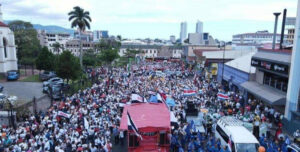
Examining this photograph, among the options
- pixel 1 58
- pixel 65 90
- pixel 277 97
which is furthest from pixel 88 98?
pixel 1 58

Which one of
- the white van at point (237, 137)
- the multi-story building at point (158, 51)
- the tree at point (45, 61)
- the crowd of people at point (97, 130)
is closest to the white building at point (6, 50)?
the tree at point (45, 61)

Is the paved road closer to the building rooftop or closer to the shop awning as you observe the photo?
the shop awning

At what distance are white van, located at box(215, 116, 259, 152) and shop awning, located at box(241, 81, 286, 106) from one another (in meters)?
5.97

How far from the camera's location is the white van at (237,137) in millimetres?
11289

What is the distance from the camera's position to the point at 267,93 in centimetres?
1911

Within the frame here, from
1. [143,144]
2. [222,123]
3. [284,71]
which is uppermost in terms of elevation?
[284,71]

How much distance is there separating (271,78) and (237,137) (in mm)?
11912

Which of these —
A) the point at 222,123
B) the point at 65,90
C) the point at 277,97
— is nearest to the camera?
the point at 222,123

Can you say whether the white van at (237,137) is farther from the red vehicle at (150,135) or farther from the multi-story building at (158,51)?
the multi-story building at (158,51)

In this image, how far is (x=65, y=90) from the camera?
81.8 feet

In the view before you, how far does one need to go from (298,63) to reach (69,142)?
1609cm

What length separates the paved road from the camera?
25031 millimetres

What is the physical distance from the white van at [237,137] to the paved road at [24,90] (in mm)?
19736

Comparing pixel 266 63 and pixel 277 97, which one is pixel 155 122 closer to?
pixel 277 97
